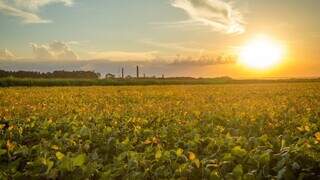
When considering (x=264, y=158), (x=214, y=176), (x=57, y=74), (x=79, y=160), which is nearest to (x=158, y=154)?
(x=214, y=176)

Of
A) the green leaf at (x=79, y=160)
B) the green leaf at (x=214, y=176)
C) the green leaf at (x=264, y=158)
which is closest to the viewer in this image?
the green leaf at (x=214, y=176)

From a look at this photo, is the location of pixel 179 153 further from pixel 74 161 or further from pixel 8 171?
pixel 8 171

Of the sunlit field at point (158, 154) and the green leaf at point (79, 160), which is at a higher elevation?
the green leaf at point (79, 160)

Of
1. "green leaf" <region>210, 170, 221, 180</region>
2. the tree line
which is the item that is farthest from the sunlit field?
the tree line

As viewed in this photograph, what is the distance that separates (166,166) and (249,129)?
4.30m

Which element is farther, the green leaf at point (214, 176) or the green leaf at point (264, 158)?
the green leaf at point (264, 158)

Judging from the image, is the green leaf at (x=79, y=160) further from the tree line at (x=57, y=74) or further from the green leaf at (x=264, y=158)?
the tree line at (x=57, y=74)

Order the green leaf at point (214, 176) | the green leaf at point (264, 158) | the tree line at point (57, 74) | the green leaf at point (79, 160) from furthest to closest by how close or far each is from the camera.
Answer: the tree line at point (57, 74) < the green leaf at point (264, 158) < the green leaf at point (79, 160) < the green leaf at point (214, 176)

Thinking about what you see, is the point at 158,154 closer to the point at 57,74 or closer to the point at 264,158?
the point at 264,158

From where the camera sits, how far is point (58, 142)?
7.30 m

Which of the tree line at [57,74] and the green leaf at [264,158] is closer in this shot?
the green leaf at [264,158]

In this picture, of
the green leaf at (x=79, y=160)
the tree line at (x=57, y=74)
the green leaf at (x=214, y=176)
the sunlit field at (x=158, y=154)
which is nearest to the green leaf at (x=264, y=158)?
the sunlit field at (x=158, y=154)

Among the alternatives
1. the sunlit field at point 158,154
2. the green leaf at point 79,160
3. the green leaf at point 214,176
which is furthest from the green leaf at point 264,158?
the green leaf at point 79,160

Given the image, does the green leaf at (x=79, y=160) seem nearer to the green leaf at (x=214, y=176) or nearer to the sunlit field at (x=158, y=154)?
the sunlit field at (x=158, y=154)
